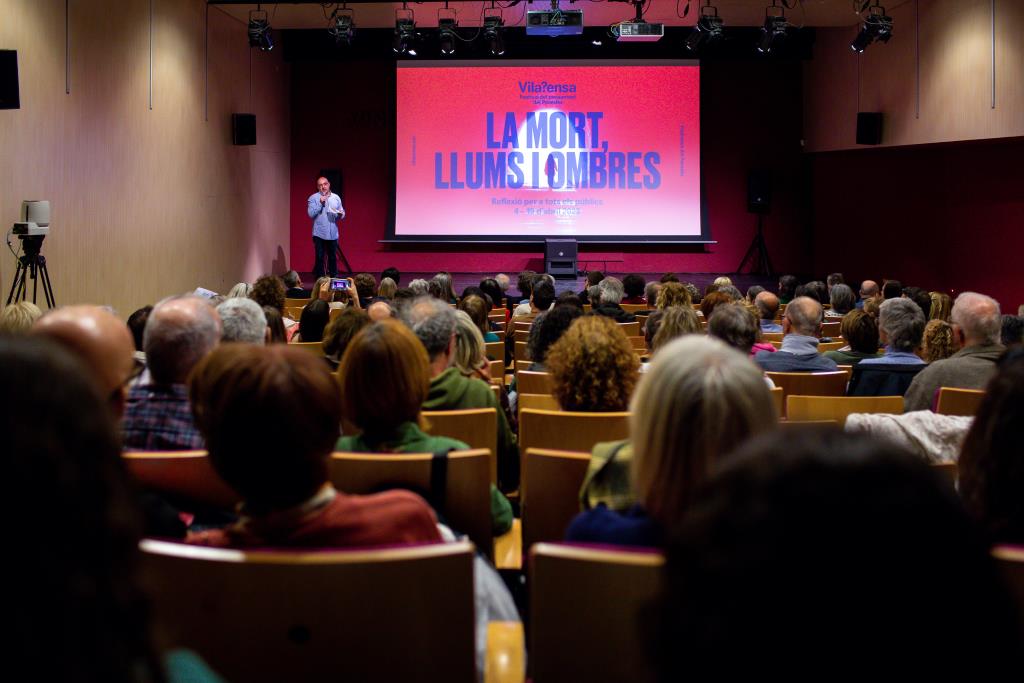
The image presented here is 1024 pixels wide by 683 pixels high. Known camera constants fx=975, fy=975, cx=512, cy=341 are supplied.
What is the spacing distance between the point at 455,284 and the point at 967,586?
1381 cm

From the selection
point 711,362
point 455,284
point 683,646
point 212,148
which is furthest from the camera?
point 455,284

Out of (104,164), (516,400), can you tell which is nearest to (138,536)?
(516,400)

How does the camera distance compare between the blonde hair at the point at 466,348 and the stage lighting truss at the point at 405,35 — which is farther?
the stage lighting truss at the point at 405,35

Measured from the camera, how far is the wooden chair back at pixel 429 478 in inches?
83.7

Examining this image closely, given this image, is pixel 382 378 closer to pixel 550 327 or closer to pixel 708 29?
pixel 550 327

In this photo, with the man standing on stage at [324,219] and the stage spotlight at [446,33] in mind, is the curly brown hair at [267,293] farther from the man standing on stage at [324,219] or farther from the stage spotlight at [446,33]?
the man standing on stage at [324,219]

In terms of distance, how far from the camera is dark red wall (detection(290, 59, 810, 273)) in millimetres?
15055

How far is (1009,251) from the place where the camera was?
10.9m

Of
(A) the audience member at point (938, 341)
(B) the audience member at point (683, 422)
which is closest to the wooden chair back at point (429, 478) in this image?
(B) the audience member at point (683, 422)

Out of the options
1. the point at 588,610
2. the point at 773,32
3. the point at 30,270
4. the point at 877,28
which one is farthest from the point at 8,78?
the point at 877,28

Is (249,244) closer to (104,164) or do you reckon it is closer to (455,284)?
(455,284)

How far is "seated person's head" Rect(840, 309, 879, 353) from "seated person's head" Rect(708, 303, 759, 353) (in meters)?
0.82

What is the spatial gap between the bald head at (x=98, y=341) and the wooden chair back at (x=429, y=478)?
0.49 meters

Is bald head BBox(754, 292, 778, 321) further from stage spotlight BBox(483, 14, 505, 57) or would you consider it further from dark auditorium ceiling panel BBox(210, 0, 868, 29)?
dark auditorium ceiling panel BBox(210, 0, 868, 29)
